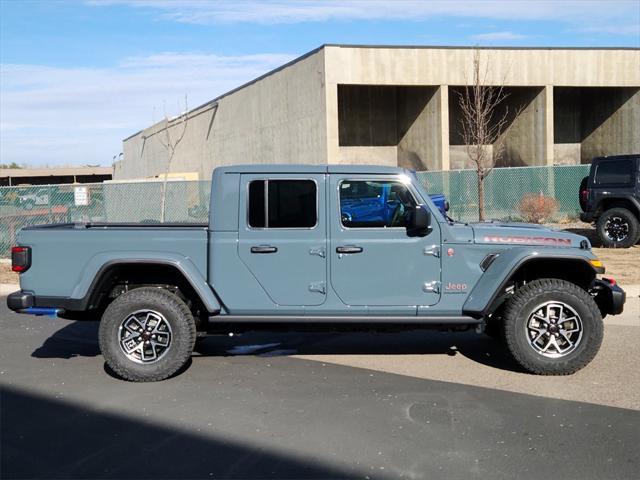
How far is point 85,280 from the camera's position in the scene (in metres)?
6.22

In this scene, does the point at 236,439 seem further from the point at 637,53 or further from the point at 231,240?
the point at 637,53

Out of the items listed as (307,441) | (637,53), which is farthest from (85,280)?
(637,53)

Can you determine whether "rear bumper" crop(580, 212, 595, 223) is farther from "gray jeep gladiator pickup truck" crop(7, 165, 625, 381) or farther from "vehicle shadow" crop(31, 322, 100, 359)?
"vehicle shadow" crop(31, 322, 100, 359)

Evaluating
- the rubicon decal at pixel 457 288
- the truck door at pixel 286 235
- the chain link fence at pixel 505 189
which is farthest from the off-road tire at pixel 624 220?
the truck door at pixel 286 235

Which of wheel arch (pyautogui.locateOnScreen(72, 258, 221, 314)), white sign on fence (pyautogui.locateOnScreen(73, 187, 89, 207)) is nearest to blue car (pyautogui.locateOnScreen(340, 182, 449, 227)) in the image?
wheel arch (pyautogui.locateOnScreen(72, 258, 221, 314))

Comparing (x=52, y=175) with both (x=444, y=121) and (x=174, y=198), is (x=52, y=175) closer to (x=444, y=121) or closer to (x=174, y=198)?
(x=444, y=121)

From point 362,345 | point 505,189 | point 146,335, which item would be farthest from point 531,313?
point 505,189

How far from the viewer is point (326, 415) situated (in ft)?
17.4

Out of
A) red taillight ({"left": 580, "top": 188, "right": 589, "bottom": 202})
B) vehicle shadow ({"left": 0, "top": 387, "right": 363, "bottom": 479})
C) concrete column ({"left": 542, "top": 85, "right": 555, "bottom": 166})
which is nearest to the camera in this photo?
vehicle shadow ({"left": 0, "top": 387, "right": 363, "bottom": 479})

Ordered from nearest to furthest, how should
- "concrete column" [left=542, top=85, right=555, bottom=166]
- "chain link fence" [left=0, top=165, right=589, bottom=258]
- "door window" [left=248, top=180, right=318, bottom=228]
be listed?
"door window" [left=248, top=180, right=318, bottom=228], "chain link fence" [left=0, top=165, right=589, bottom=258], "concrete column" [left=542, top=85, right=555, bottom=166]

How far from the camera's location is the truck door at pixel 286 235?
20.5ft

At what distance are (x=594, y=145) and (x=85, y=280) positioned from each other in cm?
3704

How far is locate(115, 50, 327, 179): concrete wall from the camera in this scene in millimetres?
31344

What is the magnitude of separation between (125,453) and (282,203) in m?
2.68
